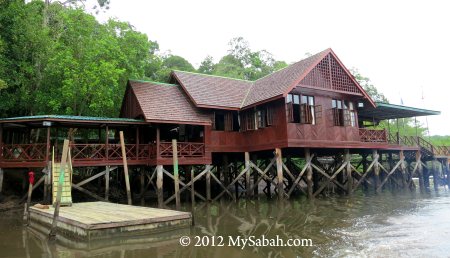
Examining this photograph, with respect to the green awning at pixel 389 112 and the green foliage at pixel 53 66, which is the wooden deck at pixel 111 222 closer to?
the green foliage at pixel 53 66

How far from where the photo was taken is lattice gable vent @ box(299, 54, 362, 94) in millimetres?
17297

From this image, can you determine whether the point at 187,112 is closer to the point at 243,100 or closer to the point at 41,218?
the point at 243,100

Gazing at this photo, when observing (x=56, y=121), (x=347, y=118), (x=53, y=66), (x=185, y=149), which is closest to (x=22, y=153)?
(x=56, y=121)

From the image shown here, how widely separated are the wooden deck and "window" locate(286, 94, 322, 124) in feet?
29.3

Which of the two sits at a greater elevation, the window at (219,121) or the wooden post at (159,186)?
the window at (219,121)

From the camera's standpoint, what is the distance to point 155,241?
893 centimetres

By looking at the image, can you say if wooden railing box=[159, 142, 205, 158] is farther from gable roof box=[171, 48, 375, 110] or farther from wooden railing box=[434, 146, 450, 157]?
wooden railing box=[434, 146, 450, 157]

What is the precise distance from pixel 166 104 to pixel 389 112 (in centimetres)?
1486

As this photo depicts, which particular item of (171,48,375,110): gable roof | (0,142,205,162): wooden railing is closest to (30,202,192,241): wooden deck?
(0,142,205,162): wooden railing

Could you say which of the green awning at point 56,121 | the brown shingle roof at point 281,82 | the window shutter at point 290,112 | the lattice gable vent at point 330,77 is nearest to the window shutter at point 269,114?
the brown shingle roof at point 281,82

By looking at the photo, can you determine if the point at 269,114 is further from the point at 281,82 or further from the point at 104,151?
the point at 104,151

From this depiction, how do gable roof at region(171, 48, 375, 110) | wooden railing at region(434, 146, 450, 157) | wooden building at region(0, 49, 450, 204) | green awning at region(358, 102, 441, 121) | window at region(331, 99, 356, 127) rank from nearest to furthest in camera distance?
Answer: 1. wooden building at region(0, 49, 450, 204)
2. gable roof at region(171, 48, 375, 110)
3. window at region(331, 99, 356, 127)
4. green awning at region(358, 102, 441, 121)
5. wooden railing at region(434, 146, 450, 157)

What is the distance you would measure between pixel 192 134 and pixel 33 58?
9.78 metres

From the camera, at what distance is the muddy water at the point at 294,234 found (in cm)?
780
